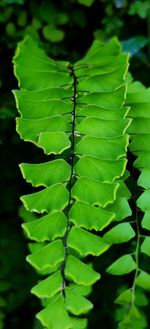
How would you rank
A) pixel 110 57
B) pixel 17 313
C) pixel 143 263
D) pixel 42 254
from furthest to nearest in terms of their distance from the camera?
pixel 17 313
pixel 143 263
pixel 110 57
pixel 42 254

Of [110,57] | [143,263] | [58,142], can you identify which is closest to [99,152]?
[58,142]

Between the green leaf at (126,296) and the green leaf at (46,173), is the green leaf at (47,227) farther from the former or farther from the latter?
the green leaf at (126,296)

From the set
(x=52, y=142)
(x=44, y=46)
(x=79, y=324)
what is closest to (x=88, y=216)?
(x=52, y=142)

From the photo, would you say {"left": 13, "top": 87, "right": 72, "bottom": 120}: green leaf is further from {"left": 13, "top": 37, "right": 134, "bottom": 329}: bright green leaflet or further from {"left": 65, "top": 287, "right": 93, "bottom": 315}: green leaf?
{"left": 65, "top": 287, "right": 93, "bottom": 315}: green leaf

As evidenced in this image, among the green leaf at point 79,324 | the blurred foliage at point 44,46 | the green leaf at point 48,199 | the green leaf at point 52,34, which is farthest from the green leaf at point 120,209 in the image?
the green leaf at point 52,34

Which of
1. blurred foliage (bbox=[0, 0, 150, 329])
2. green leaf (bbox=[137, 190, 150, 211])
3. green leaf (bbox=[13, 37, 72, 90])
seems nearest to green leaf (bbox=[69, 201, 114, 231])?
green leaf (bbox=[137, 190, 150, 211])

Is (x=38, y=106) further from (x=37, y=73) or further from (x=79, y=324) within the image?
(x=79, y=324)

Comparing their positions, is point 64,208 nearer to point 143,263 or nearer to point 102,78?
point 102,78
